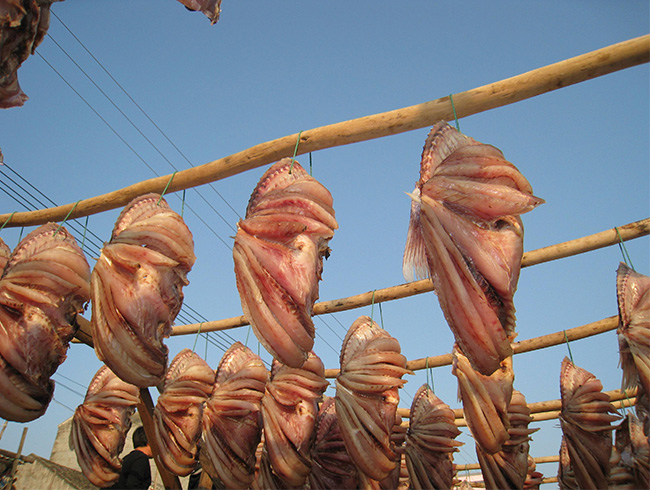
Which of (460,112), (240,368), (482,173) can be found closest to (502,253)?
(482,173)

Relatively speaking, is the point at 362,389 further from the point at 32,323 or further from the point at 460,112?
the point at 32,323

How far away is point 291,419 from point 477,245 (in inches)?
79.1

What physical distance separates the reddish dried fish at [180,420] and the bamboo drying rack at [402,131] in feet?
0.34

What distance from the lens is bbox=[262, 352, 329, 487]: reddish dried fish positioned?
133 inches

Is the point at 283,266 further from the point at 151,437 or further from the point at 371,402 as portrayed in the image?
the point at 151,437

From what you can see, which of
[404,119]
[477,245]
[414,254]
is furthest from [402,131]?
[477,245]

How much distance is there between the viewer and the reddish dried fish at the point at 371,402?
331 centimetres

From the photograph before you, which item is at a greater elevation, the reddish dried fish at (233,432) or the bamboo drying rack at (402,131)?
the bamboo drying rack at (402,131)

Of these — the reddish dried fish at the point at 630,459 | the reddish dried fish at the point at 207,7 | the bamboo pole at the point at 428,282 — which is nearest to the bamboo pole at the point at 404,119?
the reddish dried fish at the point at 207,7

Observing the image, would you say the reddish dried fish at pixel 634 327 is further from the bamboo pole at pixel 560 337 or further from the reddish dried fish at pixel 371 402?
the reddish dried fish at pixel 371 402

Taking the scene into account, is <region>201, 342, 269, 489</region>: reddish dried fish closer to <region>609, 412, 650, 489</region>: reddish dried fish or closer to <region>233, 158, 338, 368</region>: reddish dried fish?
<region>233, 158, 338, 368</region>: reddish dried fish

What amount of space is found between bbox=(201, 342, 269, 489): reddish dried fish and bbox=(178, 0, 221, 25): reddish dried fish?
2.71 m

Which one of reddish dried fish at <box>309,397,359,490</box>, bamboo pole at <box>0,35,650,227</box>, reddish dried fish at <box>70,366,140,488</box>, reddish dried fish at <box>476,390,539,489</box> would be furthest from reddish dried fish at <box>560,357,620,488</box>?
reddish dried fish at <box>70,366,140,488</box>

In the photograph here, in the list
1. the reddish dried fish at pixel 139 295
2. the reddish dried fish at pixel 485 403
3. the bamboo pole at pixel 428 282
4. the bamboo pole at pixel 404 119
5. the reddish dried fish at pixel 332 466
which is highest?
the bamboo pole at pixel 404 119
